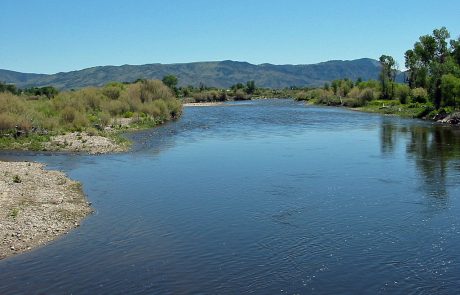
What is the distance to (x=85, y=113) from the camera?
208 ft

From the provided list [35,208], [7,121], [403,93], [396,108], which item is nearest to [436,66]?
[396,108]

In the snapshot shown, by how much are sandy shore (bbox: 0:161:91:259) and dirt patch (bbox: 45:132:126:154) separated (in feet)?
38.9

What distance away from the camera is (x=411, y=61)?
332ft

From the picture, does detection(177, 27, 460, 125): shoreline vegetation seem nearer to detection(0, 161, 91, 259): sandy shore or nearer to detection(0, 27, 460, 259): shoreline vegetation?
detection(0, 27, 460, 259): shoreline vegetation

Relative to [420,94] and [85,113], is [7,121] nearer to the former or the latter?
[85,113]

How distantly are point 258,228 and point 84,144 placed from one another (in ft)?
96.1

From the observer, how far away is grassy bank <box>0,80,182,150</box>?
160ft

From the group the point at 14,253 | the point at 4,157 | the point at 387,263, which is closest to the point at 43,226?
the point at 14,253

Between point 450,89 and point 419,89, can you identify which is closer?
point 450,89

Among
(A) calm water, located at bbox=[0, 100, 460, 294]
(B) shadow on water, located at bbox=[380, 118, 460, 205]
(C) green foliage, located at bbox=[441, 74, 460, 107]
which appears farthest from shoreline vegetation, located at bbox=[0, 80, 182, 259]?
(C) green foliage, located at bbox=[441, 74, 460, 107]

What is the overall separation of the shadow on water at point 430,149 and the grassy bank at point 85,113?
27.5 metres

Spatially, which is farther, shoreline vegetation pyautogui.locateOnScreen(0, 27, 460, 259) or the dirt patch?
the dirt patch

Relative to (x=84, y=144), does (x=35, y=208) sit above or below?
below

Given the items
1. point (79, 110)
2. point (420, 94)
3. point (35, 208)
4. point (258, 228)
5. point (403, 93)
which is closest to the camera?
A: point (258, 228)
